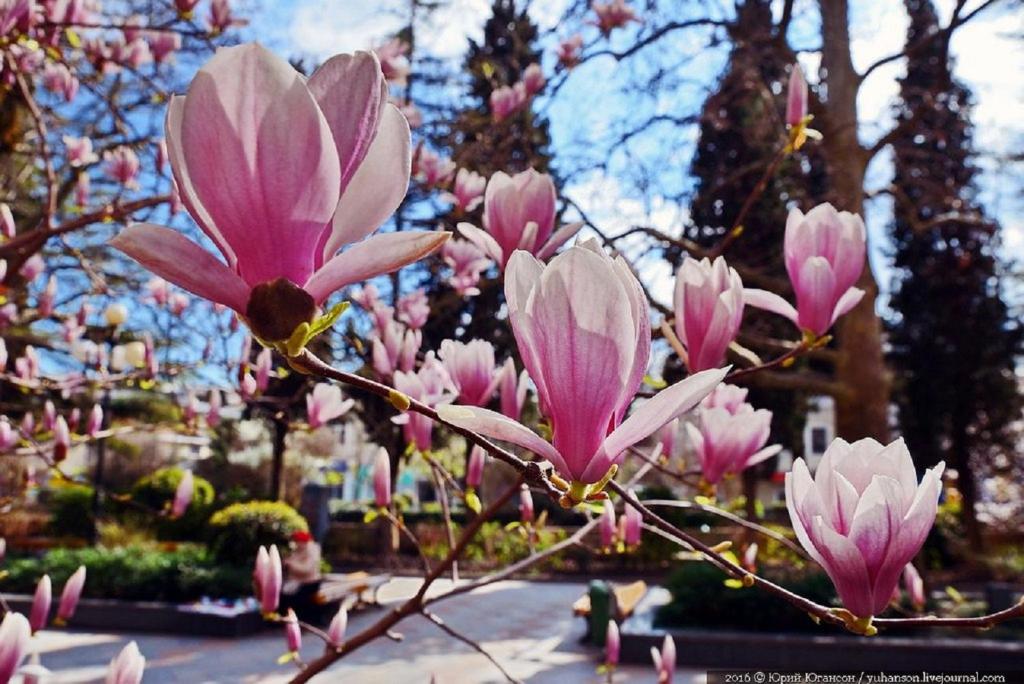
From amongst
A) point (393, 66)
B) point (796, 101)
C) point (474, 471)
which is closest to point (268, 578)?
point (474, 471)

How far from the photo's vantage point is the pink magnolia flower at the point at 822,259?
3.74 feet

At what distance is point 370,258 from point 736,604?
323 inches

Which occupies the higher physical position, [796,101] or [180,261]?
[796,101]

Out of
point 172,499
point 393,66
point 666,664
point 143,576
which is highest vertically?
point 393,66

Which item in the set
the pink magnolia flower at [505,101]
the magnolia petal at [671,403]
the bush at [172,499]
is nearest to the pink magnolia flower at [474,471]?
the magnolia petal at [671,403]

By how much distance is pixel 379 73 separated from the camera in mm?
522

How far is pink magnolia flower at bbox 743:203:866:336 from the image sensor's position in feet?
3.74

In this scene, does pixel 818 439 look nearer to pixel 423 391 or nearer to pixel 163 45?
pixel 163 45

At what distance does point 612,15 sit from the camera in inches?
126

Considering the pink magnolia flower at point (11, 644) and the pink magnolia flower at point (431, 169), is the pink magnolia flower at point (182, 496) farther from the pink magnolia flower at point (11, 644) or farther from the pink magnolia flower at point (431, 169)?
the pink magnolia flower at point (11, 644)

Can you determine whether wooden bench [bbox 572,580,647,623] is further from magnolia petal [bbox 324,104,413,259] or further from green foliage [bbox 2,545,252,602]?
magnolia petal [bbox 324,104,413,259]

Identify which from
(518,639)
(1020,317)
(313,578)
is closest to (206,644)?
(313,578)

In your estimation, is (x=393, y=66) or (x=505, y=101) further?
(x=505, y=101)

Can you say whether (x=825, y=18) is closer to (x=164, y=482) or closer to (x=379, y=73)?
(x=379, y=73)
